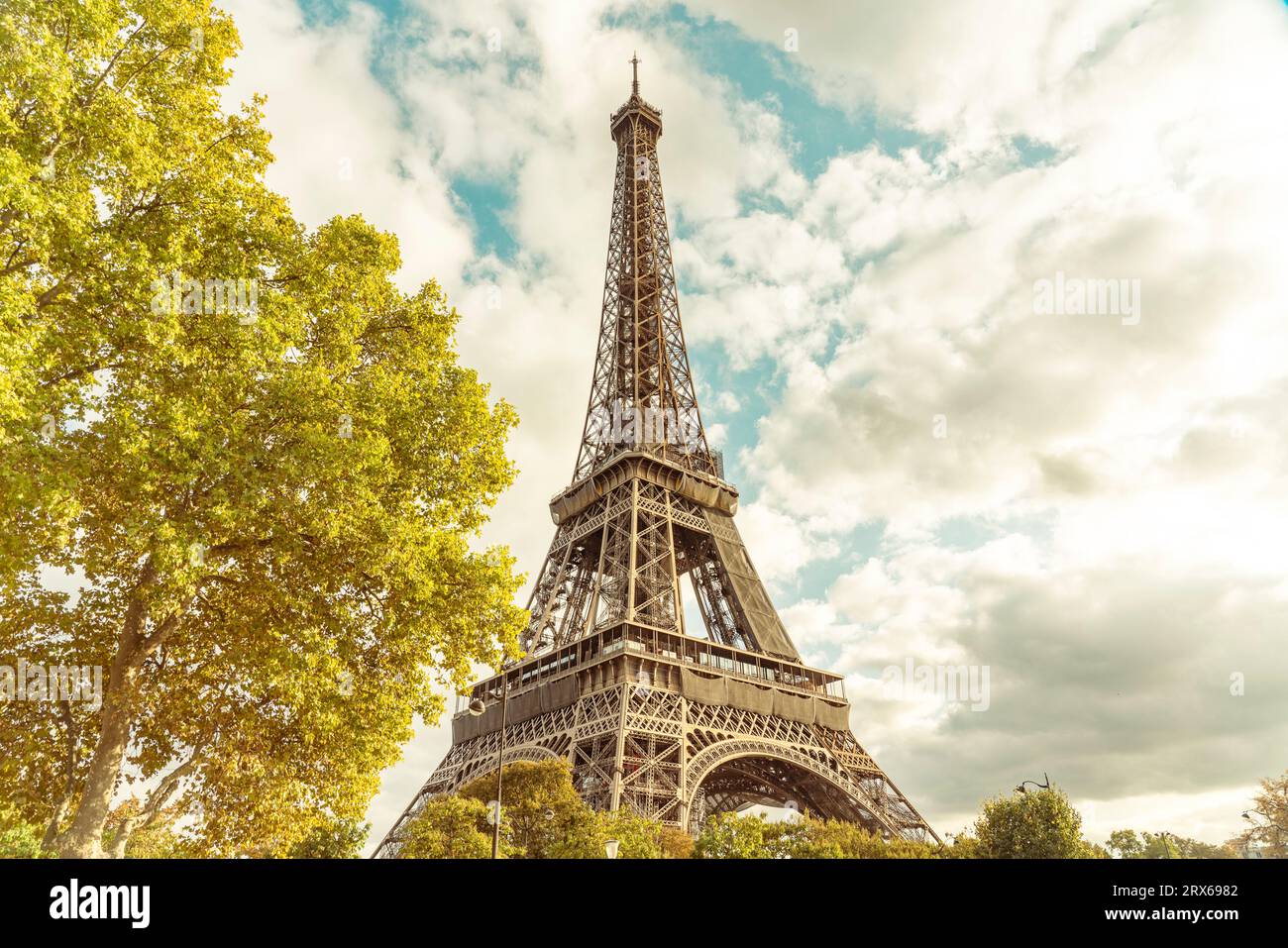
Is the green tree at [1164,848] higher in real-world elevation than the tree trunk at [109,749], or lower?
lower

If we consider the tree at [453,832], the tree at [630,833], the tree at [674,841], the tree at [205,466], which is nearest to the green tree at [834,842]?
the tree at [674,841]

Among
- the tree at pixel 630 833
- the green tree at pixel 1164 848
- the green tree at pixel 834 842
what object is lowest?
the green tree at pixel 1164 848

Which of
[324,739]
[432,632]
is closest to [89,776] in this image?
[324,739]

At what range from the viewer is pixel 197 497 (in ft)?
46.0

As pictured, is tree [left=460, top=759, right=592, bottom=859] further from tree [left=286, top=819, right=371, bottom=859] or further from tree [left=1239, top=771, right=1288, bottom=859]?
tree [left=1239, top=771, right=1288, bottom=859]

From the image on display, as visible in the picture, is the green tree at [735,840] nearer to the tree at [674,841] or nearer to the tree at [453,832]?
the tree at [674,841]

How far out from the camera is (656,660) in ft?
139

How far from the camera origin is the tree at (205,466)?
42.3 ft

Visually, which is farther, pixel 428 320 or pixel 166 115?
pixel 428 320

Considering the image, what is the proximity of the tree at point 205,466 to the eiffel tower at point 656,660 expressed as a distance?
21.8 m

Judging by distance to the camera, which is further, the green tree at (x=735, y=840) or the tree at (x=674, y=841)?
the green tree at (x=735, y=840)

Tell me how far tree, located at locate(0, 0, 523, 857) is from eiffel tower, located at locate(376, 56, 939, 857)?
21827 millimetres
